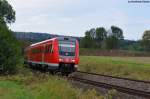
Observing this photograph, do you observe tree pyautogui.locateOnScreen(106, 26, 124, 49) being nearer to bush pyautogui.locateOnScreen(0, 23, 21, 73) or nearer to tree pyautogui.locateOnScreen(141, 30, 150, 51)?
tree pyautogui.locateOnScreen(141, 30, 150, 51)

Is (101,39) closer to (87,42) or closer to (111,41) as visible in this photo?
(111,41)

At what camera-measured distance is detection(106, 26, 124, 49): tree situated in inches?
5585

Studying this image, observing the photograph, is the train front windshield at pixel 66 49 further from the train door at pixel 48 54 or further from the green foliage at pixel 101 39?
the green foliage at pixel 101 39

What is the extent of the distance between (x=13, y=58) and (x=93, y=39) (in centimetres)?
11384

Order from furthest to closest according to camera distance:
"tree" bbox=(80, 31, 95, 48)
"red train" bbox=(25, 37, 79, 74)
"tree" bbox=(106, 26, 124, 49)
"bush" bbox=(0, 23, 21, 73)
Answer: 1. "tree" bbox=(106, 26, 124, 49)
2. "tree" bbox=(80, 31, 95, 48)
3. "red train" bbox=(25, 37, 79, 74)
4. "bush" bbox=(0, 23, 21, 73)

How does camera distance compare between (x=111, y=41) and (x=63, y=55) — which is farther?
(x=111, y=41)

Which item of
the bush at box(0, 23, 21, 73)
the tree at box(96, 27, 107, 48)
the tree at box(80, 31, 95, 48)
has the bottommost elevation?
the bush at box(0, 23, 21, 73)

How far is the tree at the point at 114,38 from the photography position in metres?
142

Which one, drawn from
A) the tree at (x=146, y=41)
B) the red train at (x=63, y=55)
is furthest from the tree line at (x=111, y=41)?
the red train at (x=63, y=55)

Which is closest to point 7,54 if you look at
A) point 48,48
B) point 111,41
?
point 48,48

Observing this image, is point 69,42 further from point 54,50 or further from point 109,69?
point 109,69

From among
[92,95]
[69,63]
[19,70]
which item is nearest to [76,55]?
[69,63]

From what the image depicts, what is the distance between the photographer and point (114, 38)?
146m

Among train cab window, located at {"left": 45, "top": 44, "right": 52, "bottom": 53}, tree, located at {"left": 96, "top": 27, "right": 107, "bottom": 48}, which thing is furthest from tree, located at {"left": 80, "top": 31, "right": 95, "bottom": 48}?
train cab window, located at {"left": 45, "top": 44, "right": 52, "bottom": 53}
